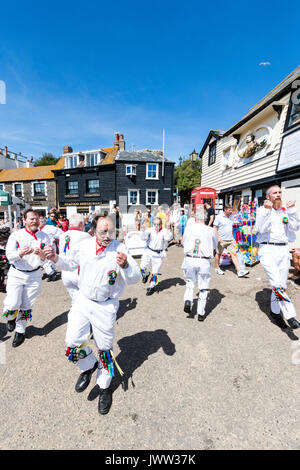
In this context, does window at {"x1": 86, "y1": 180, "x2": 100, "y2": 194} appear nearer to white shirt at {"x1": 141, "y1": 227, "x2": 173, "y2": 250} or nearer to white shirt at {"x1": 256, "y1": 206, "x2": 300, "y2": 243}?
white shirt at {"x1": 141, "y1": 227, "x2": 173, "y2": 250}

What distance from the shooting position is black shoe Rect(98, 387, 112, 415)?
84.1 inches

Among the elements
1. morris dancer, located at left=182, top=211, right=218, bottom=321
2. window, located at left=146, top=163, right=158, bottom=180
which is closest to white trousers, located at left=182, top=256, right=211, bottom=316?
→ morris dancer, located at left=182, top=211, right=218, bottom=321

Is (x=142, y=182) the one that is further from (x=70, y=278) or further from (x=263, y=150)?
(x=70, y=278)

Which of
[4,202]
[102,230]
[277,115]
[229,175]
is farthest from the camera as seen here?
[229,175]

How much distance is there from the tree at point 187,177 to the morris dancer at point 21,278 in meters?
35.1

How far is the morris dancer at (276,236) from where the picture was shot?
3.65 m

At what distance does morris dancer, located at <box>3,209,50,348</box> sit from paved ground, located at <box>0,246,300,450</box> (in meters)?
0.39

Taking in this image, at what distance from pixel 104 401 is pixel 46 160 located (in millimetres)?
50996

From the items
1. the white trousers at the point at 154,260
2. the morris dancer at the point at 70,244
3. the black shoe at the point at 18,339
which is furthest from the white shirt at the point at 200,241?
the black shoe at the point at 18,339
